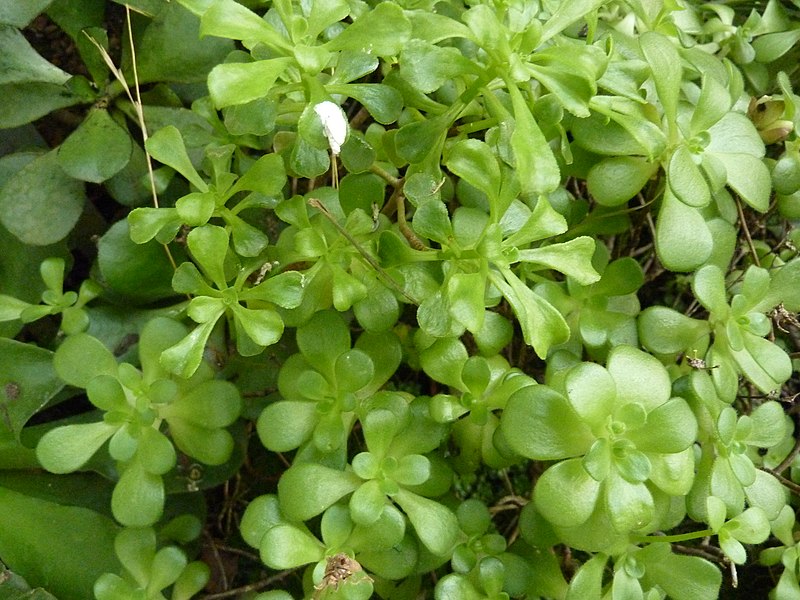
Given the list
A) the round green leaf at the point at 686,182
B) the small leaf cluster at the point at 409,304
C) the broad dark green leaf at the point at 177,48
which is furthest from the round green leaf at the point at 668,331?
the broad dark green leaf at the point at 177,48

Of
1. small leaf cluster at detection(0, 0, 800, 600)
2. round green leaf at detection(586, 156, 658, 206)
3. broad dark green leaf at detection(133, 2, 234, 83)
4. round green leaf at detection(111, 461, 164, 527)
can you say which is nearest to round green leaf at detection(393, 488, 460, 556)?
small leaf cluster at detection(0, 0, 800, 600)

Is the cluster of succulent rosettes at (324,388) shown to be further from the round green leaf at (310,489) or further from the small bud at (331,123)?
the small bud at (331,123)

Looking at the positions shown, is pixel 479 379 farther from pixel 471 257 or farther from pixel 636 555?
pixel 636 555

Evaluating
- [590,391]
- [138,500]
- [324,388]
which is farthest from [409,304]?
[138,500]

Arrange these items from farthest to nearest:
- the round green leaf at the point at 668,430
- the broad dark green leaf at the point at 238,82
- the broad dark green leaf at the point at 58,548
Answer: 1. the broad dark green leaf at the point at 58,548
2. the round green leaf at the point at 668,430
3. the broad dark green leaf at the point at 238,82

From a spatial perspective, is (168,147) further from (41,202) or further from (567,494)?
(567,494)
